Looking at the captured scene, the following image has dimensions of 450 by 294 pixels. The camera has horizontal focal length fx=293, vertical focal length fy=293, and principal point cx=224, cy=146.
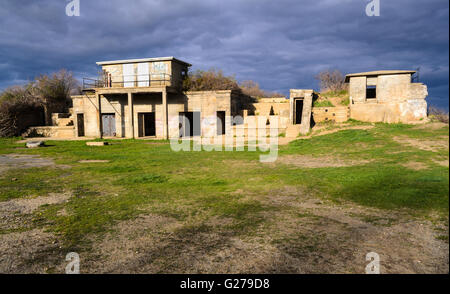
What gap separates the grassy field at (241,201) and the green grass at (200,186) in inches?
0.9

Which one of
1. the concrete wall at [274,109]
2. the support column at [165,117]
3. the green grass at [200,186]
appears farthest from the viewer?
the concrete wall at [274,109]

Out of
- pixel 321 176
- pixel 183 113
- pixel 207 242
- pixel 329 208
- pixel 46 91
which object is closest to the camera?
pixel 207 242

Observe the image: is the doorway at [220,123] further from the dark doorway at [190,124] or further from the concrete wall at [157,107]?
the dark doorway at [190,124]

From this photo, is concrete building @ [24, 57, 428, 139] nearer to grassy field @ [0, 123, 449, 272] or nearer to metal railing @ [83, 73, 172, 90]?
metal railing @ [83, 73, 172, 90]

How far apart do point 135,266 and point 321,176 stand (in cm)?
609

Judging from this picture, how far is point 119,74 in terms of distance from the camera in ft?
93.4

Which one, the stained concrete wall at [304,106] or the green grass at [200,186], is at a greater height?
the stained concrete wall at [304,106]

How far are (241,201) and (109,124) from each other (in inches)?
1009

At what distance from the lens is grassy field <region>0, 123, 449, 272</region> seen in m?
2.41

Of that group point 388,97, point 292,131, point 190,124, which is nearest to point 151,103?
point 190,124

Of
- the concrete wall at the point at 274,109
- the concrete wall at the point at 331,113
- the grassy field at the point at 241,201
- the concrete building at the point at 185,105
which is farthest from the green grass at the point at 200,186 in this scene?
the concrete wall at the point at 274,109

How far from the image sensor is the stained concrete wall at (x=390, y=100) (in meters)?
19.3
